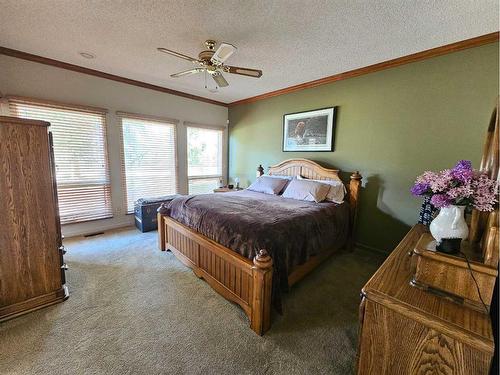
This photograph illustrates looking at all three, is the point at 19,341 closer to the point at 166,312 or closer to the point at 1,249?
the point at 1,249

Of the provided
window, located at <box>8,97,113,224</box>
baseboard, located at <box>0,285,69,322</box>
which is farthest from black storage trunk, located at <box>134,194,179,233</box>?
baseboard, located at <box>0,285,69,322</box>

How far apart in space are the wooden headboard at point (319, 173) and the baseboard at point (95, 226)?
281 cm

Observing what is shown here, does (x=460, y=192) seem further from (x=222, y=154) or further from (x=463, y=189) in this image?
(x=222, y=154)

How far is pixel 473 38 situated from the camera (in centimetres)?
218

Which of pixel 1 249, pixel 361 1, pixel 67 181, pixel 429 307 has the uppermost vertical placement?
pixel 361 1

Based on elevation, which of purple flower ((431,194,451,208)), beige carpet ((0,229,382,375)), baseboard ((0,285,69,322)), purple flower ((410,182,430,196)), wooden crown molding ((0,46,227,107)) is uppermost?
wooden crown molding ((0,46,227,107))

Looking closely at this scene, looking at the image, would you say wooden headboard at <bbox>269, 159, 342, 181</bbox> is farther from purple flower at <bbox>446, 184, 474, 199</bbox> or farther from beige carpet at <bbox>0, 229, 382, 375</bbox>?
purple flower at <bbox>446, 184, 474, 199</bbox>

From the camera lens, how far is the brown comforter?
5.88 feet

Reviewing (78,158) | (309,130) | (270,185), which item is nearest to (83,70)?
(78,158)

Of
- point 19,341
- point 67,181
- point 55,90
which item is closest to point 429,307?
point 19,341

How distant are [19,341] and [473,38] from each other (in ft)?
15.6

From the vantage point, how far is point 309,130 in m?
3.67

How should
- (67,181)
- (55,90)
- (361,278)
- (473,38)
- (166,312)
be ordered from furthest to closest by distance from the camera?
(67,181) < (55,90) < (361,278) < (473,38) < (166,312)

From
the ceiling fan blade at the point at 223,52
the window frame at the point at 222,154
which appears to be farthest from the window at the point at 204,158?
the ceiling fan blade at the point at 223,52
